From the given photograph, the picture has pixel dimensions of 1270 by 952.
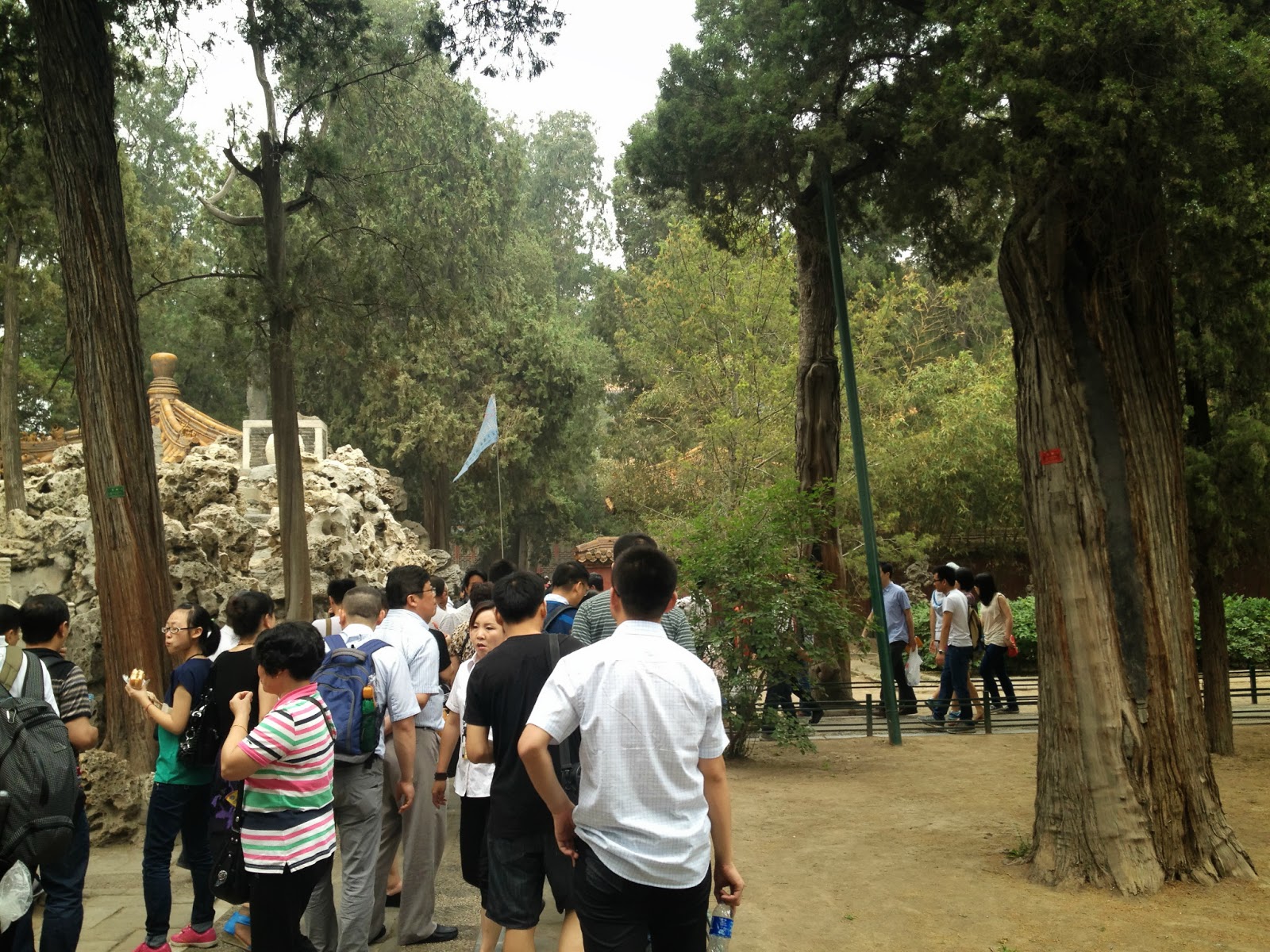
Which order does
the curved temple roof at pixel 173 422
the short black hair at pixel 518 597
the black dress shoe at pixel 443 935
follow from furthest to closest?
the curved temple roof at pixel 173 422
the black dress shoe at pixel 443 935
the short black hair at pixel 518 597

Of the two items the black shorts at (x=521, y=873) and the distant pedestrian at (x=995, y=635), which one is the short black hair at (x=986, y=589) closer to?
the distant pedestrian at (x=995, y=635)

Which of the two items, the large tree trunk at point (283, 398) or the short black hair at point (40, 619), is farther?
the large tree trunk at point (283, 398)

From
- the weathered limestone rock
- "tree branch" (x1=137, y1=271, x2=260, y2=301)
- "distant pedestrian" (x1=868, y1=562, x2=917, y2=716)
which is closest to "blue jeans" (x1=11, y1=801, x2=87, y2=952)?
the weathered limestone rock

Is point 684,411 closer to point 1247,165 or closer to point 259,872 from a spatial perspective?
point 1247,165

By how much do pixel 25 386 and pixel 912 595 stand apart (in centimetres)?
2244

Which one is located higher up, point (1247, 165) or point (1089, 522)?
point (1247, 165)

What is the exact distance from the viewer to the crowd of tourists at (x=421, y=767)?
3238 mm

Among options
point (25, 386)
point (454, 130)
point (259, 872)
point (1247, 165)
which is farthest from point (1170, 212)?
point (454, 130)

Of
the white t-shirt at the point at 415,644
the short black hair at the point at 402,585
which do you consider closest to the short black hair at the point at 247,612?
the white t-shirt at the point at 415,644

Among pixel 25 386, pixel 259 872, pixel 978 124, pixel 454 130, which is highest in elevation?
pixel 454 130

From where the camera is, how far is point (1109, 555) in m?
6.52

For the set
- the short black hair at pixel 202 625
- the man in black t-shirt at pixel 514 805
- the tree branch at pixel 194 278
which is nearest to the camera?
the man in black t-shirt at pixel 514 805

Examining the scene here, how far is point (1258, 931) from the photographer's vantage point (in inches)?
217

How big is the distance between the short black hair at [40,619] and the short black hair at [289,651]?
4.64 ft
